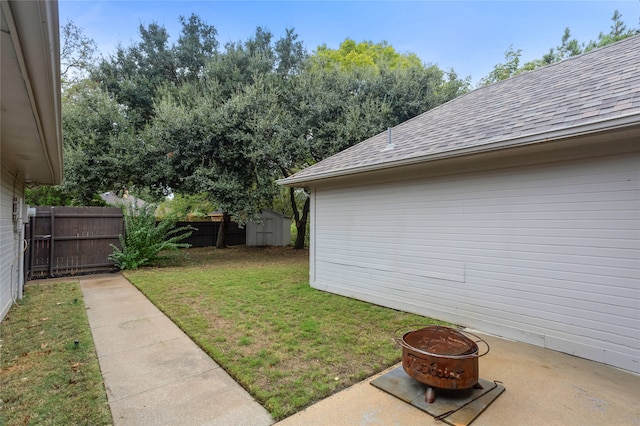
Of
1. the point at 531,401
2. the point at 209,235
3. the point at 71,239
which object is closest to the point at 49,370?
the point at 531,401

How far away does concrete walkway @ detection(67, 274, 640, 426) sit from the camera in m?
2.33

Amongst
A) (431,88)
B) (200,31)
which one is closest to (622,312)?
(431,88)

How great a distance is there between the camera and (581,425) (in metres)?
2.25

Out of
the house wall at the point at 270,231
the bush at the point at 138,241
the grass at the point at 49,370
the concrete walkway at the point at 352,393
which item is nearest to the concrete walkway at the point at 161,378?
the concrete walkway at the point at 352,393

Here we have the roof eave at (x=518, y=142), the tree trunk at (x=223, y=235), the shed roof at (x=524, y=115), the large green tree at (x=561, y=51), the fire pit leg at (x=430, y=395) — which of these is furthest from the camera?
the large green tree at (x=561, y=51)

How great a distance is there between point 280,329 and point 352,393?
171cm

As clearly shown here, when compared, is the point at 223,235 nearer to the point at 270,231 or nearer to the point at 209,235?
the point at 209,235

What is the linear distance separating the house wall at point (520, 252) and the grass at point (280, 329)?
755 mm

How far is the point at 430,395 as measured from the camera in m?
2.52

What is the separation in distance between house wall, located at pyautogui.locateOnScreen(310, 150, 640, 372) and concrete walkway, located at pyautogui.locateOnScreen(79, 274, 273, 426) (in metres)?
3.24

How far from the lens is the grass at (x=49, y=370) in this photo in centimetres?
235

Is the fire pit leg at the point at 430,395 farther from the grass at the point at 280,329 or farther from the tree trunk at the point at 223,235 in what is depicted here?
the tree trunk at the point at 223,235

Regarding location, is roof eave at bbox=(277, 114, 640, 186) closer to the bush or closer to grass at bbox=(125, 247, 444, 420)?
grass at bbox=(125, 247, 444, 420)

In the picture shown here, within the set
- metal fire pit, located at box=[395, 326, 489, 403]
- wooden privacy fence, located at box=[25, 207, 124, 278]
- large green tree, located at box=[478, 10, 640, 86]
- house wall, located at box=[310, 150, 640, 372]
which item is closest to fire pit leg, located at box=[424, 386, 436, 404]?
metal fire pit, located at box=[395, 326, 489, 403]
